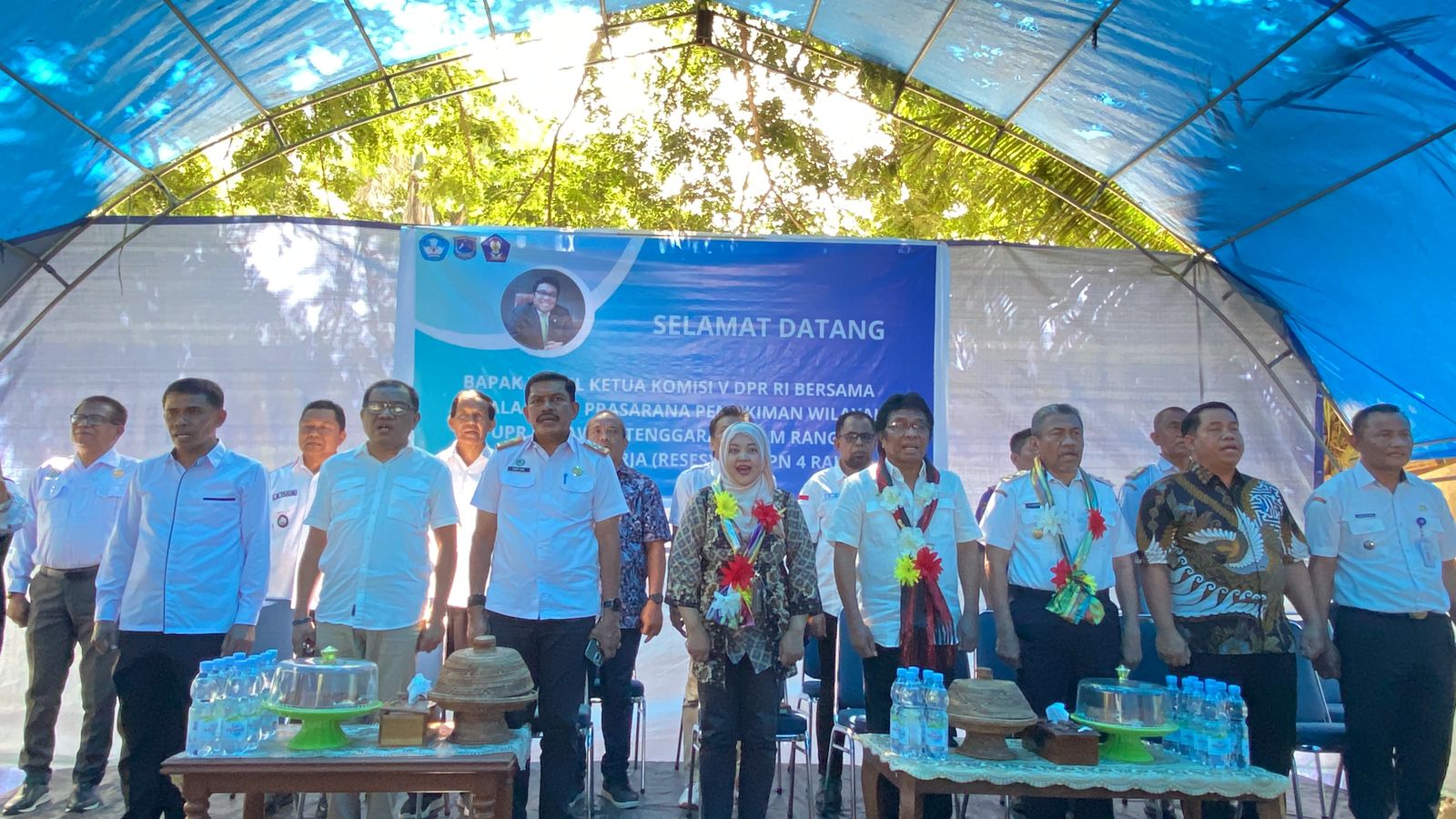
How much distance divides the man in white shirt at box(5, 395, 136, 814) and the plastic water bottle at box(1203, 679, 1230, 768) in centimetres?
438

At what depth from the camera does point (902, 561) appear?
3.96 metres

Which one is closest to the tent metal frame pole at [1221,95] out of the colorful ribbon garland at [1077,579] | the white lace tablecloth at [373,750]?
the colorful ribbon garland at [1077,579]

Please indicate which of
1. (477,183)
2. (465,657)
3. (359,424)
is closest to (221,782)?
(465,657)

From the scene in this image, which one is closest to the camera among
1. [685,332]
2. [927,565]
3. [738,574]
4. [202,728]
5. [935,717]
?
[202,728]

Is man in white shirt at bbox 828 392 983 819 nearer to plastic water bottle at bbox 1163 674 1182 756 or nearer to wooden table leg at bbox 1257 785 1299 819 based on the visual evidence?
plastic water bottle at bbox 1163 674 1182 756

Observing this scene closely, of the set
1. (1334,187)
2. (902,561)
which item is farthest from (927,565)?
(1334,187)

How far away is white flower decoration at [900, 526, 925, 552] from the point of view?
4008 millimetres

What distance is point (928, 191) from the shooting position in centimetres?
882

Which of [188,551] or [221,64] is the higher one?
[221,64]

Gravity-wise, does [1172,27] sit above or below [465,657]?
above

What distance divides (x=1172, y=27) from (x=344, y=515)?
12.8 ft

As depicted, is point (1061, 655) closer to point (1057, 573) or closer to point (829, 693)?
point (1057, 573)

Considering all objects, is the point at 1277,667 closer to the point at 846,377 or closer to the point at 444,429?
the point at 846,377

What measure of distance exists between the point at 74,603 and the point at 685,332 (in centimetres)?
313
